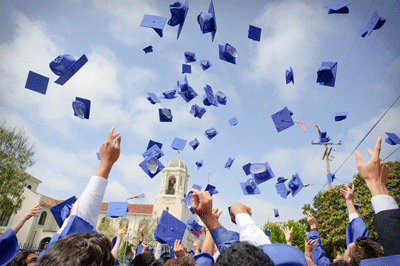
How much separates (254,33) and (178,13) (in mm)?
1897

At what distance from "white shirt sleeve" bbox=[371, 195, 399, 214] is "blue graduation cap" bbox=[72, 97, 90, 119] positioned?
3.71 metres

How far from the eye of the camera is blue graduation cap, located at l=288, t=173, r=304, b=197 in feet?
20.1

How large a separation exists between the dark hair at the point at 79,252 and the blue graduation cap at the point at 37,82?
10.5ft

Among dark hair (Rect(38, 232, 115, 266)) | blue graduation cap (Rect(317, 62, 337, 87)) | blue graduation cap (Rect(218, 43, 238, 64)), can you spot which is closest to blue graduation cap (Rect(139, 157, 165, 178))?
blue graduation cap (Rect(218, 43, 238, 64))

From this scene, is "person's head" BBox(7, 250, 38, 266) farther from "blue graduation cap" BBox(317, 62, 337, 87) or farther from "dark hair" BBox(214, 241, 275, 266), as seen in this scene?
"blue graduation cap" BBox(317, 62, 337, 87)

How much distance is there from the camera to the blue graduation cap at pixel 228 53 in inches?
219

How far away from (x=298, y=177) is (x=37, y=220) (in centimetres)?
2953

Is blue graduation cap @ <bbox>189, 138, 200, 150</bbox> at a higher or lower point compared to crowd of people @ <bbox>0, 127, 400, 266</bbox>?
higher

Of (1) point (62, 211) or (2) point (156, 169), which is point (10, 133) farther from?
(1) point (62, 211)

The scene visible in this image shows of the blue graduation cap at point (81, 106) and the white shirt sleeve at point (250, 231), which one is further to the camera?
the blue graduation cap at point (81, 106)

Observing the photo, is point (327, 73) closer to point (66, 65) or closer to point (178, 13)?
point (178, 13)

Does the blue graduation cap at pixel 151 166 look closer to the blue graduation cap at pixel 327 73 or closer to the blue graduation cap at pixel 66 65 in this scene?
the blue graduation cap at pixel 66 65

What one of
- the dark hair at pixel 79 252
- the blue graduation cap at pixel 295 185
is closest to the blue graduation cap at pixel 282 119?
the blue graduation cap at pixel 295 185

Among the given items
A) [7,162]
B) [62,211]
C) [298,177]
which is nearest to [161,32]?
[62,211]
